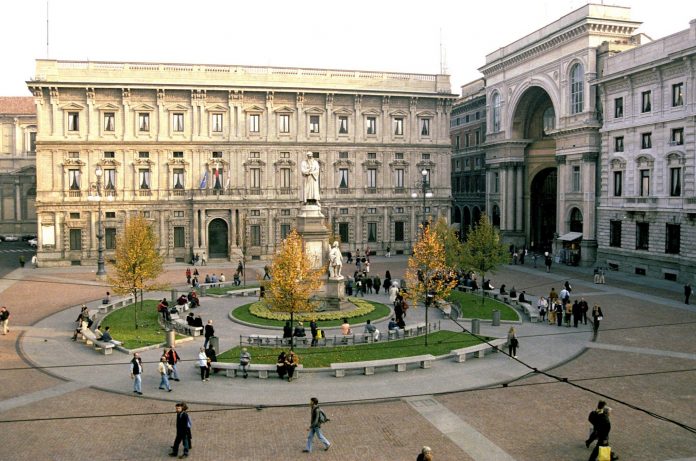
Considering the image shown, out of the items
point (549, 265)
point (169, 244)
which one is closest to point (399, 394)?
point (549, 265)

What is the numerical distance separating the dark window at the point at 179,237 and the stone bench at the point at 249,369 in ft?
135

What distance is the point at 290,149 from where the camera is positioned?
65.1 metres

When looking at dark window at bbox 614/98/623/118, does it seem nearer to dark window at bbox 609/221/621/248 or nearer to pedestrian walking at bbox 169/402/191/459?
dark window at bbox 609/221/621/248

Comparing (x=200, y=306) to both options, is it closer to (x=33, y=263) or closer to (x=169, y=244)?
(x=169, y=244)

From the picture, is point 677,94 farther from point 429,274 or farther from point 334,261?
point 334,261

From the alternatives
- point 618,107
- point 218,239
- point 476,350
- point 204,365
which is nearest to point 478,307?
point 476,350

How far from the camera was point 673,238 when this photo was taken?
157 ft

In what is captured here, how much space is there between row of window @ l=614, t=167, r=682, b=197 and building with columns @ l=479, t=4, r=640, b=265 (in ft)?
12.1

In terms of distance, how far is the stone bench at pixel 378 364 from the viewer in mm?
23645

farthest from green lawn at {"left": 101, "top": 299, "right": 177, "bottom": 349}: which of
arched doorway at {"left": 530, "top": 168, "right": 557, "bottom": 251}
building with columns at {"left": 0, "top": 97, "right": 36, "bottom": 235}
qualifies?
building with columns at {"left": 0, "top": 97, "right": 36, "bottom": 235}

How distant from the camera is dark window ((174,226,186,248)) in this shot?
207 ft

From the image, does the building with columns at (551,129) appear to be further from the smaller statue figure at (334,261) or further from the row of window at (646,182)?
the smaller statue figure at (334,261)

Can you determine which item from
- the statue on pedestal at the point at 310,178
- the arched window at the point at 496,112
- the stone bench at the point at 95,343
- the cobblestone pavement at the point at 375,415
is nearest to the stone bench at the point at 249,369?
the cobblestone pavement at the point at 375,415

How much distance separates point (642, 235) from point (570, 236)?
30.7ft
